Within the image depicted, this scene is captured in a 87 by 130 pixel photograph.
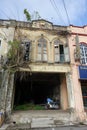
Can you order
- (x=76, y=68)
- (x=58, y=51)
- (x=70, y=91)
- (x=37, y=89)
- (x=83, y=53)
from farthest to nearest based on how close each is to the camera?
(x=37, y=89), (x=83, y=53), (x=58, y=51), (x=76, y=68), (x=70, y=91)

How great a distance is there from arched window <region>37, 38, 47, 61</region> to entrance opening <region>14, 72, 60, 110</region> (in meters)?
2.40

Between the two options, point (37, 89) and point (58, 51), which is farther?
point (37, 89)

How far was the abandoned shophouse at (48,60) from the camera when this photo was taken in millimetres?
9578

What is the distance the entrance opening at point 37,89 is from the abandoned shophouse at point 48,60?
0.10m

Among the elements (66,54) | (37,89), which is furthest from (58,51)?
(37,89)

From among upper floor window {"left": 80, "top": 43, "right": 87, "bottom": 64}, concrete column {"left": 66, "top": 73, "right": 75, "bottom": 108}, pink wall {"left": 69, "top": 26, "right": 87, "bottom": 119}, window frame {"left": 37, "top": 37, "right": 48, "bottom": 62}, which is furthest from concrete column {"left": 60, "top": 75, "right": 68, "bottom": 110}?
window frame {"left": 37, "top": 37, "right": 48, "bottom": 62}

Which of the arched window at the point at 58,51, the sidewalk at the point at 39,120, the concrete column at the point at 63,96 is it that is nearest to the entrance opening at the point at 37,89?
the concrete column at the point at 63,96

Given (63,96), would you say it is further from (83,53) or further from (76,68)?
(83,53)

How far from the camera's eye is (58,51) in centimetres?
1141

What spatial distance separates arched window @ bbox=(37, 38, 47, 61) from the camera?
1090 centimetres

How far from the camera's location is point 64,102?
11.2m

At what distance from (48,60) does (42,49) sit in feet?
3.98

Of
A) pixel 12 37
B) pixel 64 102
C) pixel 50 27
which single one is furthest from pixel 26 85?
pixel 50 27

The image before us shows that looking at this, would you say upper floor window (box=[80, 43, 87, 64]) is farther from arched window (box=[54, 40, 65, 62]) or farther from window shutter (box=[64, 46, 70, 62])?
arched window (box=[54, 40, 65, 62])
